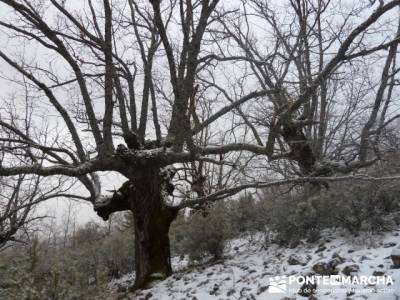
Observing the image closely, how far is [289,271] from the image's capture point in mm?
4770

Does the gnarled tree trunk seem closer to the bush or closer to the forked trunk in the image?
the forked trunk

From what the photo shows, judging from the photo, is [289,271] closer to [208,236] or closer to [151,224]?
[208,236]

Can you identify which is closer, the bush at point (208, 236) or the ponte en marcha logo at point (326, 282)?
the ponte en marcha logo at point (326, 282)

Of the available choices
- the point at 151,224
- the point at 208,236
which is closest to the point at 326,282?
the point at 208,236

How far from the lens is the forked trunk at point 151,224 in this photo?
659cm

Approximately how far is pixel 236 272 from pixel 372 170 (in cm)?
313

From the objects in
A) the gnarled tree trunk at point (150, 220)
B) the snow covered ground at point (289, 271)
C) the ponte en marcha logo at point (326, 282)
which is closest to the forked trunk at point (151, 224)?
the gnarled tree trunk at point (150, 220)

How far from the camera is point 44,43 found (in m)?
6.64

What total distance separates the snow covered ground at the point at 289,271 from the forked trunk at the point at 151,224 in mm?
446

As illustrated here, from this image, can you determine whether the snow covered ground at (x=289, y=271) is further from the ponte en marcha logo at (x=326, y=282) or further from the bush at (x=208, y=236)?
the bush at (x=208, y=236)

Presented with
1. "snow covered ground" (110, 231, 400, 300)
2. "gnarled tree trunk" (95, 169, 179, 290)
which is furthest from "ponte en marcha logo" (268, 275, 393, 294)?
"gnarled tree trunk" (95, 169, 179, 290)

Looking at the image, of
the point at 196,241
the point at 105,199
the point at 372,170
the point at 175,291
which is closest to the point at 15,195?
the point at 105,199

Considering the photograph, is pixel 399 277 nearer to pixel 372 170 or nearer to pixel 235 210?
pixel 372 170

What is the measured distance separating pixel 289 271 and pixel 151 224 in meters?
2.91
